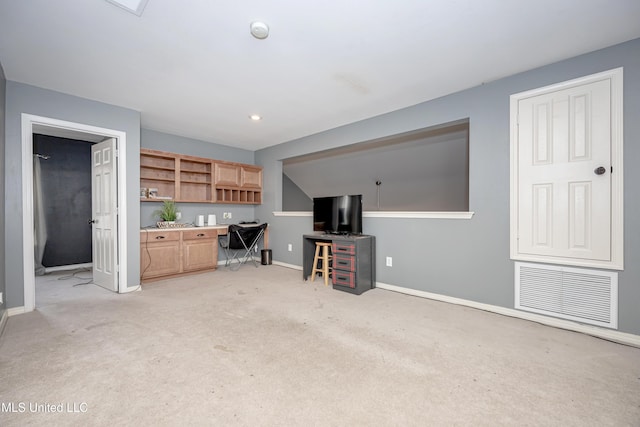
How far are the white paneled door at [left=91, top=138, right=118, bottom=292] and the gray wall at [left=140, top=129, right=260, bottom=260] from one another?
2.14ft

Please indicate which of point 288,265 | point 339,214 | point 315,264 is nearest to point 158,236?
point 288,265

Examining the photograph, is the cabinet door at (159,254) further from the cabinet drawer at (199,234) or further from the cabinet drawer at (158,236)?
the cabinet drawer at (199,234)

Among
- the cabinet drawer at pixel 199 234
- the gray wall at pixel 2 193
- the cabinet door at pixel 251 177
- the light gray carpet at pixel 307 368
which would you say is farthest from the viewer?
the cabinet door at pixel 251 177

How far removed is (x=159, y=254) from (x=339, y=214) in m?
2.78

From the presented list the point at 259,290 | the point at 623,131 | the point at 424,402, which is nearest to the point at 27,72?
the point at 259,290

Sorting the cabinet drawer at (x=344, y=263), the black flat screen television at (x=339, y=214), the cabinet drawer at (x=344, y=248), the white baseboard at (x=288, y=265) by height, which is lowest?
the white baseboard at (x=288, y=265)

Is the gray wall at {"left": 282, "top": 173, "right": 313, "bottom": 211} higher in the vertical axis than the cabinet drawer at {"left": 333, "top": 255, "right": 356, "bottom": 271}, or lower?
higher

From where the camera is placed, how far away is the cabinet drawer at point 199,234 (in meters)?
4.41

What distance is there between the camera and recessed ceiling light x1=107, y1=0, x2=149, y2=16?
69.0 inches

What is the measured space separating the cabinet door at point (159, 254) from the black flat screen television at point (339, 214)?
7.32 ft

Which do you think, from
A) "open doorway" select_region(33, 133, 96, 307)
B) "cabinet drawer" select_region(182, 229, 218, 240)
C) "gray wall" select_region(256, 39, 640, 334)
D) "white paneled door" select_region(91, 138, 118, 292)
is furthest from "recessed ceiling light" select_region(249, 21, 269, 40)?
"open doorway" select_region(33, 133, 96, 307)

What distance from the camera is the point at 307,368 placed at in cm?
184

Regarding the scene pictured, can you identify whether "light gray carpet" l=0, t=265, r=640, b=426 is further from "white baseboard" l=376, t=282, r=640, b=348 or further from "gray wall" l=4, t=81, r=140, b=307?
"gray wall" l=4, t=81, r=140, b=307

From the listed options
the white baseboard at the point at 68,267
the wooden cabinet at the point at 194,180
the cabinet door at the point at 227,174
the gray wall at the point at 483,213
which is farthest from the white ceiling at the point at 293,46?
the white baseboard at the point at 68,267
